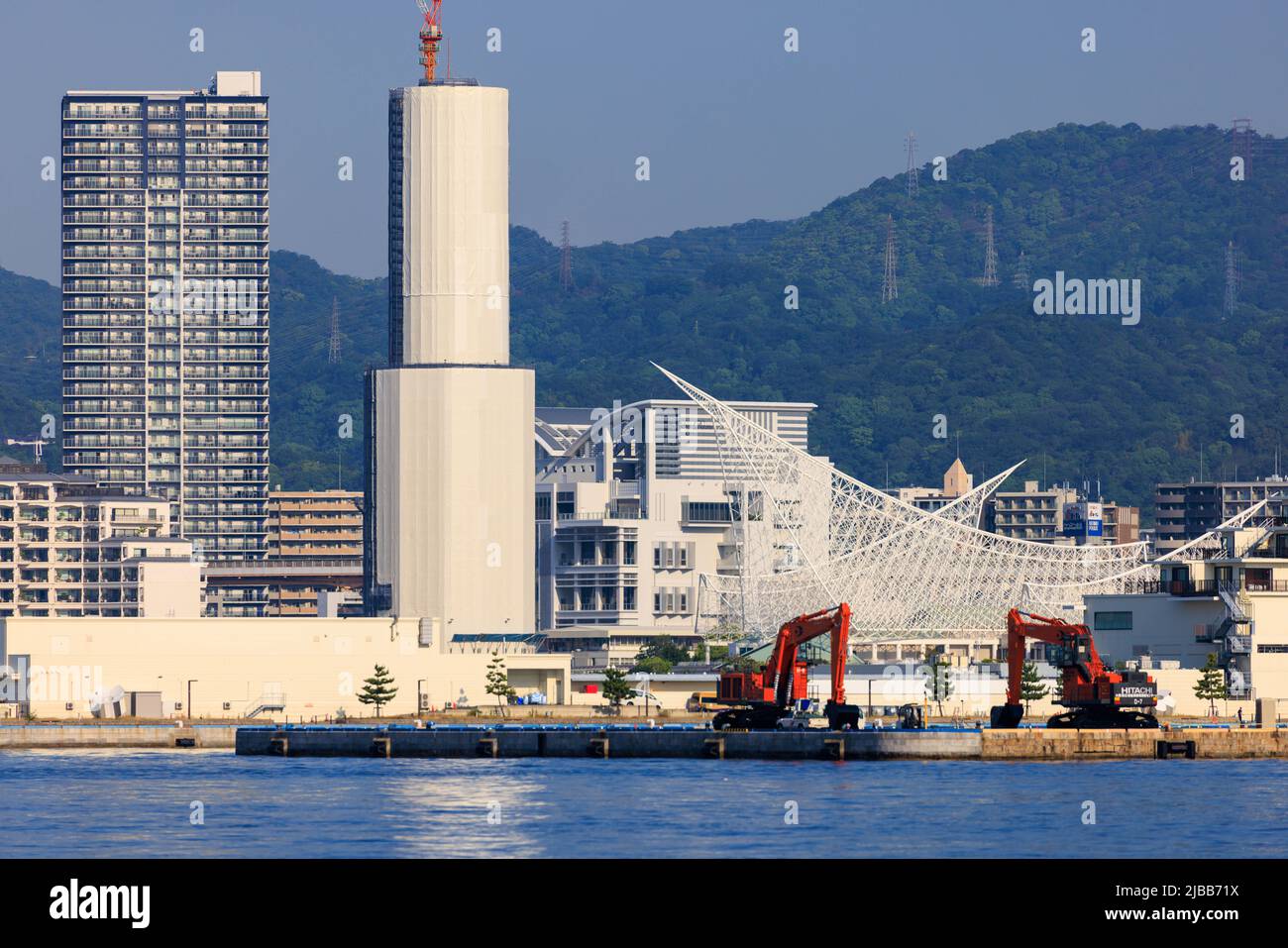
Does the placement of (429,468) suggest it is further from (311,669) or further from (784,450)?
(311,669)

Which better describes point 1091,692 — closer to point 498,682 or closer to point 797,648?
point 797,648

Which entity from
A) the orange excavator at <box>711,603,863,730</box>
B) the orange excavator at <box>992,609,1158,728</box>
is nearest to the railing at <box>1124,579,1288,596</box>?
the orange excavator at <box>992,609,1158,728</box>

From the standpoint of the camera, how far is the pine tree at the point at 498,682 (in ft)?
492

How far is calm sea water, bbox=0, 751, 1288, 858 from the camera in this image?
66.6 meters

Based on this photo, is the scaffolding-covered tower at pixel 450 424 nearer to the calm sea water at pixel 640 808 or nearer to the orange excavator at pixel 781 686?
the orange excavator at pixel 781 686

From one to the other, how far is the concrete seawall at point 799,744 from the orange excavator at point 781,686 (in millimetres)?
3284

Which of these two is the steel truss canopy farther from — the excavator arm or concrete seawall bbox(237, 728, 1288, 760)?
concrete seawall bbox(237, 728, 1288, 760)

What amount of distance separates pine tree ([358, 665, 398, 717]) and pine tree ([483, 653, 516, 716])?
6034 millimetres

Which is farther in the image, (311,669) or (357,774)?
(311,669)

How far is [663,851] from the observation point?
6494 centimetres

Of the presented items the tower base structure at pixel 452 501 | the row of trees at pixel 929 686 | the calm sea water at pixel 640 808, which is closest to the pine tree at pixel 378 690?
the row of trees at pixel 929 686

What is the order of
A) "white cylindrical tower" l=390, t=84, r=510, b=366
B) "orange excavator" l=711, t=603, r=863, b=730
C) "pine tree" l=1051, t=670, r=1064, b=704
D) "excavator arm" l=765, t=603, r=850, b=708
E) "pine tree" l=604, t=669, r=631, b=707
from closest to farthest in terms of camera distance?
"pine tree" l=1051, t=670, r=1064, b=704 → "excavator arm" l=765, t=603, r=850, b=708 → "orange excavator" l=711, t=603, r=863, b=730 → "pine tree" l=604, t=669, r=631, b=707 → "white cylindrical tower" l=390, t=84, r=510, b=366
